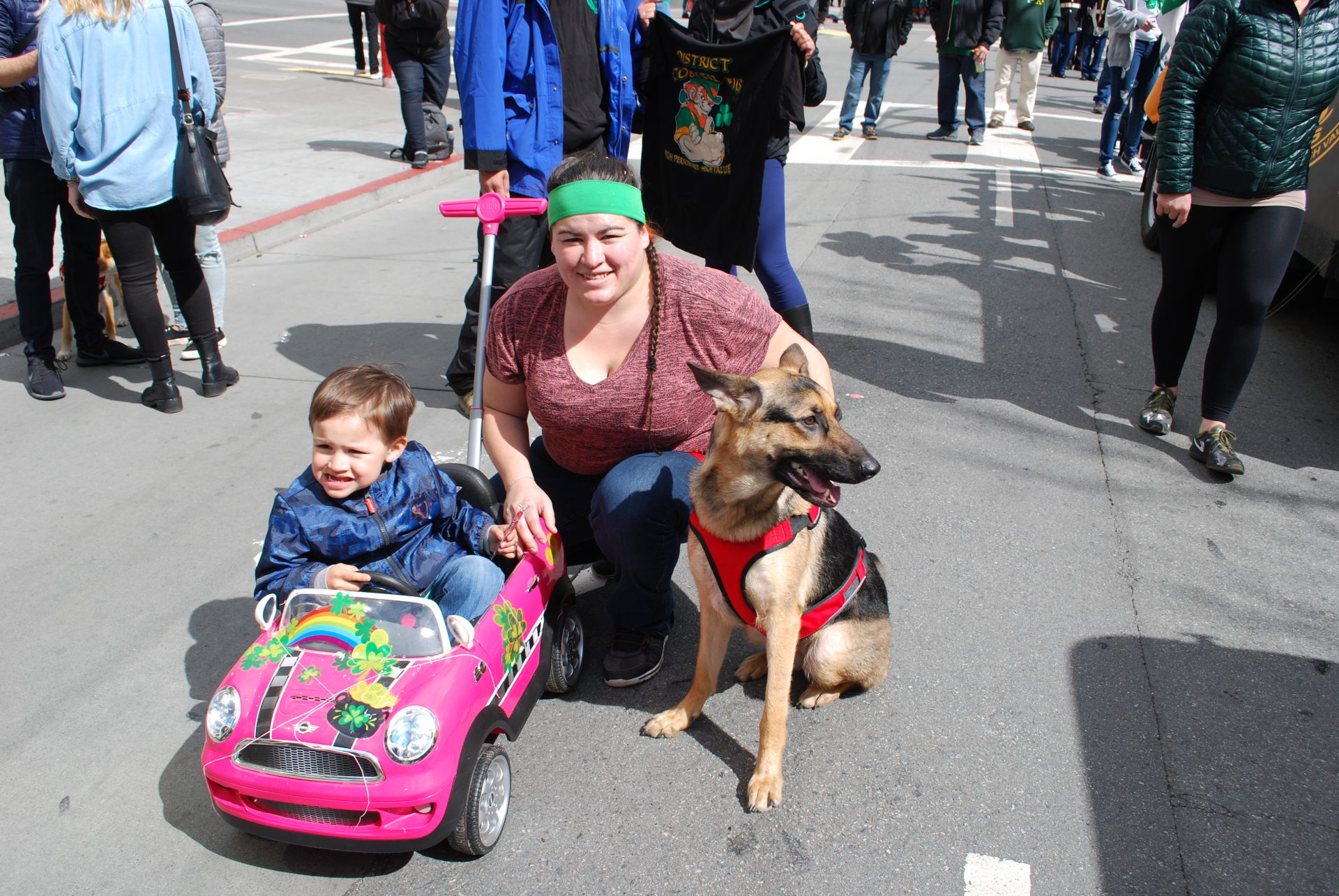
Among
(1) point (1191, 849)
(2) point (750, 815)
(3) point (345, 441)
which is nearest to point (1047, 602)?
(1) point (1191, 849)

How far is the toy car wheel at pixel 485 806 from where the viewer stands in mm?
2258

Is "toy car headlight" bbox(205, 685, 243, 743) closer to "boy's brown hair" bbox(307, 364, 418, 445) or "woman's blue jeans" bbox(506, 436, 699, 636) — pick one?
"boy's brown hair" bbox(307, 364, 418, 445)

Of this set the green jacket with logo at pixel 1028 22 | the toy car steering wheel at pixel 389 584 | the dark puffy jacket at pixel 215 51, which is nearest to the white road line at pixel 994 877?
the toy car steering wheel at pixel 389 584

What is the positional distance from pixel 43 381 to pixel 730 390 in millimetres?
4146

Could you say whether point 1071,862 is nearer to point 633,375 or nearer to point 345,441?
point 633,375

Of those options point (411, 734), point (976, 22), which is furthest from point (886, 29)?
point (411, 734)

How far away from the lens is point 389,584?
249 cm

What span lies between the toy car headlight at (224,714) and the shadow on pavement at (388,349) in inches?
114

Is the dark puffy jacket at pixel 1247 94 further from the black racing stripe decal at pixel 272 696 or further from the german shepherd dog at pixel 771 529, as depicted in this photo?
the black racing stripe decal at pixel 272 696

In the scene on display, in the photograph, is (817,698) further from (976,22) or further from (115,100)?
(976,22)

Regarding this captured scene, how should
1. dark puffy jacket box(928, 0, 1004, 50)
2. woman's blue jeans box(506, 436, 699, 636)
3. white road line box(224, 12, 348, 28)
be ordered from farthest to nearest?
1. white road line box(224, 12, 348, 28)
2. dark puffy jacket box(928, 0, 1004, 50)
3. woman's blue jeans box(506, 436, 699, 636)

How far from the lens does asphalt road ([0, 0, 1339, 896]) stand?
240 cm

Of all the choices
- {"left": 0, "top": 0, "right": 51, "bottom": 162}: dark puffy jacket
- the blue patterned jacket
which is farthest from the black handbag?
the blue patterned jacket

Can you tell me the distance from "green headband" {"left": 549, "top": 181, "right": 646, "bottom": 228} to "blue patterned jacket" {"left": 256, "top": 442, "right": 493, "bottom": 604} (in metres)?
0.86
